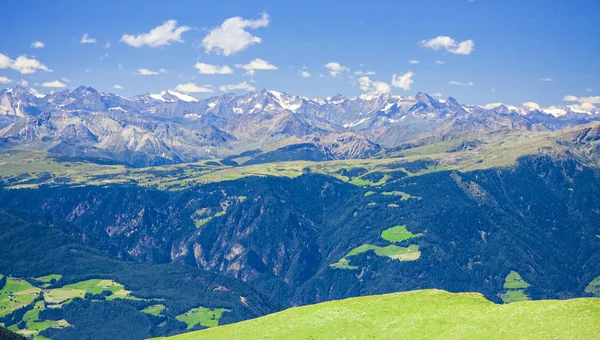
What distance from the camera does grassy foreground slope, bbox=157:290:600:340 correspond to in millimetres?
90562

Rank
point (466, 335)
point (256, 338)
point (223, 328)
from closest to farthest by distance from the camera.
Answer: point (466, 335) → point (256, 338) → point (223, 328)

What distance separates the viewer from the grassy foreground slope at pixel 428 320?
297ft

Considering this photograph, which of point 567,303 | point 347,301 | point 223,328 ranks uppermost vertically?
point 567,303

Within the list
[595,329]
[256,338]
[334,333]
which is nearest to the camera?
[595,329]

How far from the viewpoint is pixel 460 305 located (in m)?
111

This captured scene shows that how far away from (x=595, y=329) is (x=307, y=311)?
191 feet

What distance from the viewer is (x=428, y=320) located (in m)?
105

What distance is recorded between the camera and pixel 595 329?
8556 centimetres

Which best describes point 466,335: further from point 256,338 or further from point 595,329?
point 256,338

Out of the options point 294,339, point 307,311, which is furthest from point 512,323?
point 307,311

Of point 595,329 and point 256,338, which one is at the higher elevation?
point 595,329

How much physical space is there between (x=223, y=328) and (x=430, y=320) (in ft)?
175

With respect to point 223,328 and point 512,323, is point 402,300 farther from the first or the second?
point 223,328

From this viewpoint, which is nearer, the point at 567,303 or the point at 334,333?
the point at 567,303
